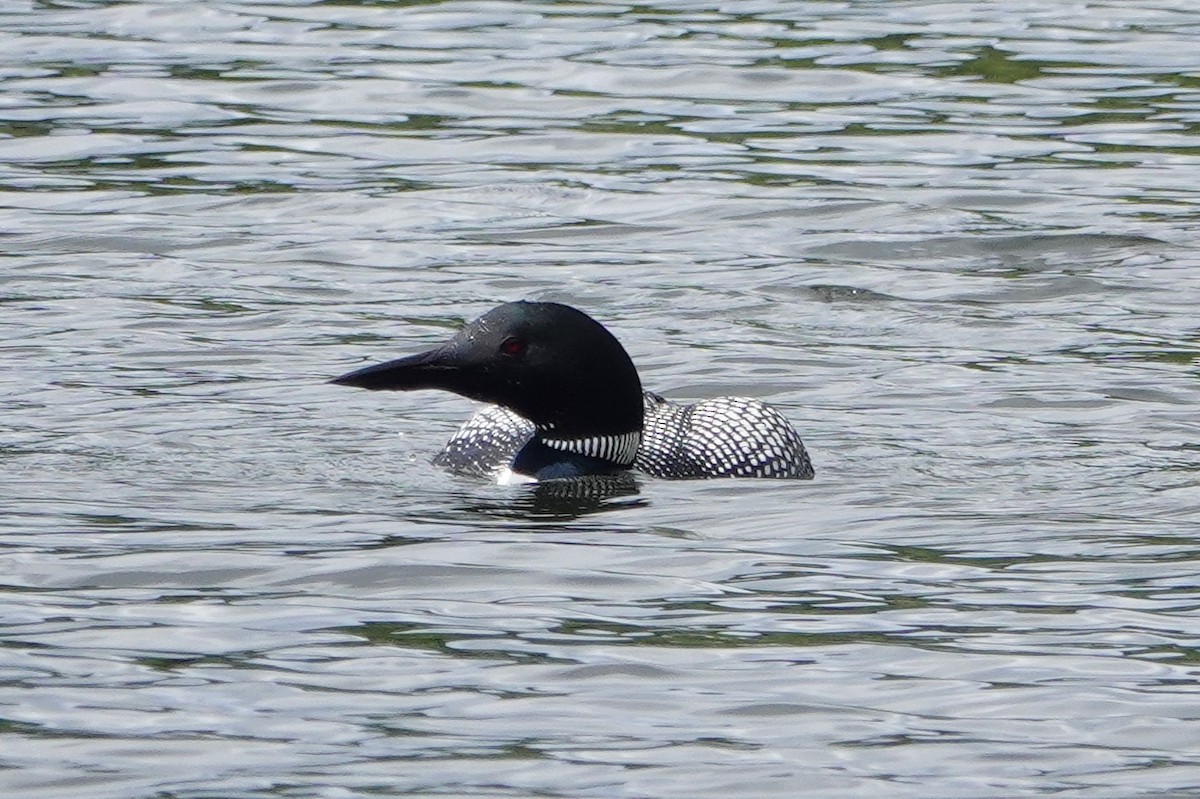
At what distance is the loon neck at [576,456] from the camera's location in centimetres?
787

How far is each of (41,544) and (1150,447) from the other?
10.4 ft

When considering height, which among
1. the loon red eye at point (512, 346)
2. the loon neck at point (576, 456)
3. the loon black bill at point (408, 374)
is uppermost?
the loon red eye at point (512, 346)

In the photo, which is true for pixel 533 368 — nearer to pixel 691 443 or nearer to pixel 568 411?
pixel 568 411

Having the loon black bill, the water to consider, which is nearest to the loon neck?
the water

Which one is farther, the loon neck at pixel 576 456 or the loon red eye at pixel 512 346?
the loon neck at pixel 576 456

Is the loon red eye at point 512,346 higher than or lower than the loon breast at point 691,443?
higher

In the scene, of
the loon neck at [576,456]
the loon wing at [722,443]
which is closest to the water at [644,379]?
the loon wing at [722,443]

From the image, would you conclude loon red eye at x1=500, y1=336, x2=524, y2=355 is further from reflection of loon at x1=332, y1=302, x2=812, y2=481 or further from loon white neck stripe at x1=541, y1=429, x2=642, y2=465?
loon white neck stripe at x1=541, y1=429, x2=642, y2=465

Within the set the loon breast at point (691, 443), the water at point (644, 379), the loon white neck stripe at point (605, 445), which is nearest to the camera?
the water at point (644, 379)

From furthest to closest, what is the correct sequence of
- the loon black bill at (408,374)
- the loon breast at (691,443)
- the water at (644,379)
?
Result: 1. the loon breast at (691,443)
2. the loon black bill at (408,374)
3. the water at (644,379)

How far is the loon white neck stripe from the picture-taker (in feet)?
25.8

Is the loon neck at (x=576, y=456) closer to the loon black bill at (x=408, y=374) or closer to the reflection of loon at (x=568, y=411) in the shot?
the reflection of loon at (x=568, y=411)

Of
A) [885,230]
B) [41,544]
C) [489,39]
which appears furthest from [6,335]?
[489,39]

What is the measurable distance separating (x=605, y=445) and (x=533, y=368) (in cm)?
32
